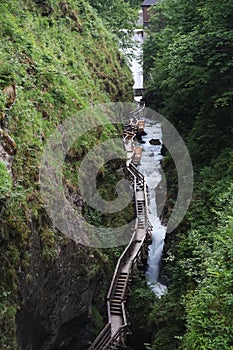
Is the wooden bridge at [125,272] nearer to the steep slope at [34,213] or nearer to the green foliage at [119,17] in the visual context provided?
the steep slope at [34,213]

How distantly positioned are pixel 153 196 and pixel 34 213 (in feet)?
44.1

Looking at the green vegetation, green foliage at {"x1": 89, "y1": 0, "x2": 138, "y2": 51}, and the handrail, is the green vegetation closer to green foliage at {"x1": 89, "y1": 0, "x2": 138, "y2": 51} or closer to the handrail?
the handrail

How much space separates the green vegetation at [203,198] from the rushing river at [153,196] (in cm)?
138

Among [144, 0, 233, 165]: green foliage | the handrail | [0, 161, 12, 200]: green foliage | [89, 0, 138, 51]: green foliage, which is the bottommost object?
the handrail

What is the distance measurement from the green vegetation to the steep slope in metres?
2.59

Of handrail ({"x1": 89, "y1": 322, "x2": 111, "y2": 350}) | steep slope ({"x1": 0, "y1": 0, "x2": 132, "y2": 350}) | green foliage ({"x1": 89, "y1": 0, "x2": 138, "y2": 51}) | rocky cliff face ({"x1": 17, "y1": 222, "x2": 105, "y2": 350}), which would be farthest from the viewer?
green foliage ({"x1": 89, "y1": 0, "x2": 138, "y2": 51})

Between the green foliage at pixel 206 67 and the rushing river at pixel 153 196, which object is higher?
the green foliage at pixel 206 67

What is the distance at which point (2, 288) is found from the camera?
8.31 m

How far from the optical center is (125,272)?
14828 millimetres

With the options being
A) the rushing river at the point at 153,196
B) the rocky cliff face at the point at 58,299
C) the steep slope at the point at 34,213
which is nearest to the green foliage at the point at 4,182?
the steep slope at the point at 34,213

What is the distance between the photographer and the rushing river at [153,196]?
17672 millimetres

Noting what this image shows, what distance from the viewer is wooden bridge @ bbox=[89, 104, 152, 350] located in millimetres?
12422

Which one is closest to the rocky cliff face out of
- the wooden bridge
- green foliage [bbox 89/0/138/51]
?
the wooden bridge

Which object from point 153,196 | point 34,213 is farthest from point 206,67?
point 34,213
